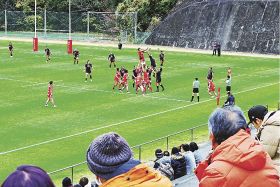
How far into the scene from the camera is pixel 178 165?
37.5 ft

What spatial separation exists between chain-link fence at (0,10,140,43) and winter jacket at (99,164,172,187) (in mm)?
62640

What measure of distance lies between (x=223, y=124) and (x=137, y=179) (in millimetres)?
1147

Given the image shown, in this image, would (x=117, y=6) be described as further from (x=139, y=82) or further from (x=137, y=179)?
(x=137, y=179)

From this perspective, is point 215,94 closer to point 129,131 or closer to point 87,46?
point 129,131

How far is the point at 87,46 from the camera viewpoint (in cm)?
6119

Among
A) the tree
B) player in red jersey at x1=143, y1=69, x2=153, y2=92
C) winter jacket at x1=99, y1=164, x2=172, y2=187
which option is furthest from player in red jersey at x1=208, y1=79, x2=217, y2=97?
the tree

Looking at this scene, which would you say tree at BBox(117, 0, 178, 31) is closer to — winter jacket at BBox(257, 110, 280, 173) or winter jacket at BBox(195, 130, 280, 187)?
winter jacket at BBox(257, 110, 280, 173)

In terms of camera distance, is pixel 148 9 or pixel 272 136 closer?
pixel 272 136

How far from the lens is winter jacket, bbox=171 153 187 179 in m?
11.3

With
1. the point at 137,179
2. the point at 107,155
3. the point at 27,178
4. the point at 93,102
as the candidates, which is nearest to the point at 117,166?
the point at 107,155

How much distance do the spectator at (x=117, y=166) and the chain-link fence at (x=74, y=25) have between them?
6248cm

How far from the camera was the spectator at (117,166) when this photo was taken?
3779mm

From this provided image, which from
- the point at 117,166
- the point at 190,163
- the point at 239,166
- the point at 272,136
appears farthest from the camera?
the point at 190,163

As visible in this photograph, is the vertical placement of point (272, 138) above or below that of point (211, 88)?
above
